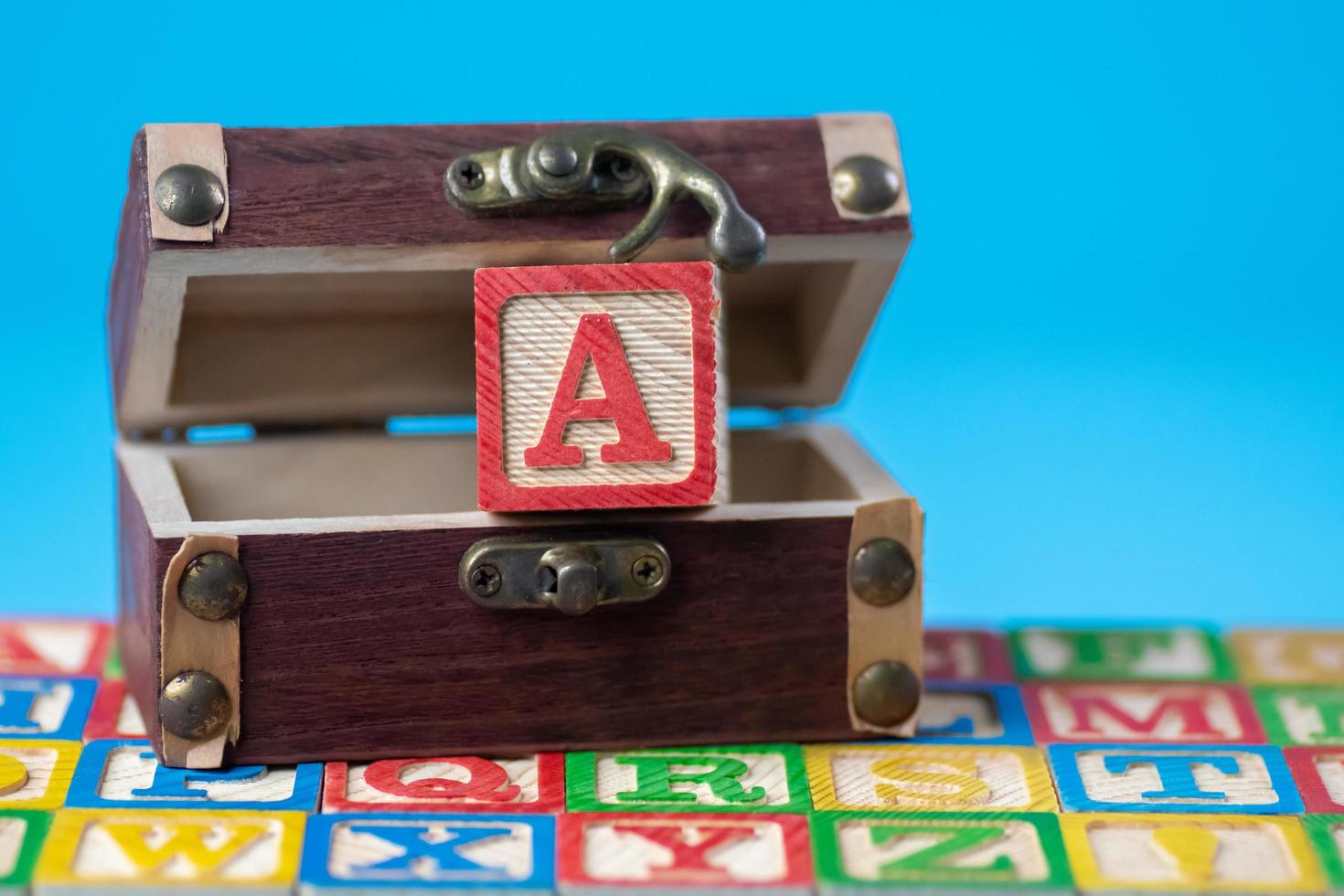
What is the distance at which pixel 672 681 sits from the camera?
1656 mm

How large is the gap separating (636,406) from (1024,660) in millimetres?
577

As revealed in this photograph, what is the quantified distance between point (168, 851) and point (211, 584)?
21 centimetres

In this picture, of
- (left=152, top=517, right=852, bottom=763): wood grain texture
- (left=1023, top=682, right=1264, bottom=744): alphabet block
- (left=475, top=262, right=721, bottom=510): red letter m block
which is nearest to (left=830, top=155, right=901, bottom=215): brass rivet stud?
(left=475, top=262, right=721, bottom=510): red letter m block

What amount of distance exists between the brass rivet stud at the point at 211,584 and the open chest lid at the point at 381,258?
22cm

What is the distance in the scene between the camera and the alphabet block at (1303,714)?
5.74ft

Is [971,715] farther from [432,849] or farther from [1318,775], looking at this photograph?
[432,849]

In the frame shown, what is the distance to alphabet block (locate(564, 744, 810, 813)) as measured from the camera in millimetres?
1574

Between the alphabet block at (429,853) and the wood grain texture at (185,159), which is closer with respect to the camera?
the alphabet block at (429,853)

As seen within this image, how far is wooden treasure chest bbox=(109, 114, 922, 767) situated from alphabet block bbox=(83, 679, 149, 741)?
0.04 meters

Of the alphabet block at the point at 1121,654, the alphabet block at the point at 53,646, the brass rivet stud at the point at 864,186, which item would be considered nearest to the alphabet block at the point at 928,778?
the alphabet block at the point at 1121,654

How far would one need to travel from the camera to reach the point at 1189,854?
1504 millimetres

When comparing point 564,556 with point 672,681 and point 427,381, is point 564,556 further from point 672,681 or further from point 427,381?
point 427,381

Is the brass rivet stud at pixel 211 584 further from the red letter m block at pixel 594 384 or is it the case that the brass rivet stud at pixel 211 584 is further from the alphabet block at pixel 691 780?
the alphabet block at pixel 691 780

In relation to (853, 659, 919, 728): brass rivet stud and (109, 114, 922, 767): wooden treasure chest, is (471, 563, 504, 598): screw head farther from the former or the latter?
(853, 659, 919, 728): brass rivet stud
